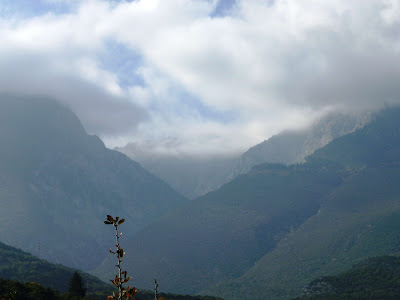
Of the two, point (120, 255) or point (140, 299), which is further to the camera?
point (140, 299)

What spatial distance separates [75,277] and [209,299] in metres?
78.4

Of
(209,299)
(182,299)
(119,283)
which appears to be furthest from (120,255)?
(209,299)

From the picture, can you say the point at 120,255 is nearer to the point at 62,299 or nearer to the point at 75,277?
the point at 62,299

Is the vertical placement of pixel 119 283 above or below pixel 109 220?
below

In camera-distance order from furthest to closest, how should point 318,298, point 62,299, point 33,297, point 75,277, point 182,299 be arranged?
point 318,298, point 182,299, point 75,277, point 62,299, point 33,297

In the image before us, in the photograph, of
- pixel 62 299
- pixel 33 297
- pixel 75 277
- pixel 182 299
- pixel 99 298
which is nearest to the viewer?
pixel 33 297

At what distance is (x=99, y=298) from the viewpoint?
16762cm

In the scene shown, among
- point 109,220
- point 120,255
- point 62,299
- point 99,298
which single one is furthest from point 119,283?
point 99,298

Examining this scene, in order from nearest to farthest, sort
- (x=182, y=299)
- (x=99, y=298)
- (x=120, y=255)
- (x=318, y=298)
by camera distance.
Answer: (x=120, y=255) < (x=99, y=298) < (x=182, y=299) < (x=318, y=298)

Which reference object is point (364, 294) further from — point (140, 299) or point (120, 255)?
point (120, 255)

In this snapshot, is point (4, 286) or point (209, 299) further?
point (209, 299)

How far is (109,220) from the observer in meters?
19.8

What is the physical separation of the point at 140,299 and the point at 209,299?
39.0 m

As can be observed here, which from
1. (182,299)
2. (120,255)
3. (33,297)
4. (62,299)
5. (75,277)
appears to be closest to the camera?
(120,255)
